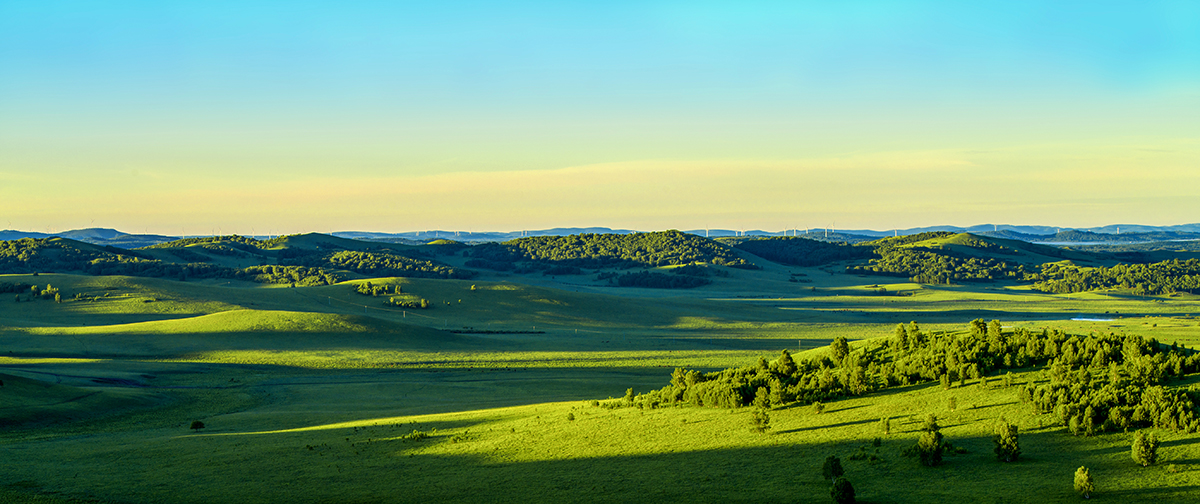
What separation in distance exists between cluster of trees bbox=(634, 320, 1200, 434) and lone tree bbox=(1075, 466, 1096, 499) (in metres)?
4.01

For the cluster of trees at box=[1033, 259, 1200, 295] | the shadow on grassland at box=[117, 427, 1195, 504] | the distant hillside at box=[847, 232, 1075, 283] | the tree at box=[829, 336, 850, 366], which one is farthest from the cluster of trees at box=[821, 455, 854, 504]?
the distant hillside at box=[847, 232, 1075, 283]

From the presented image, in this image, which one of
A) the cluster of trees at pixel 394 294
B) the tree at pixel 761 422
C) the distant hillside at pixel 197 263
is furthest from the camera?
the distant hillside at pixel 197 263

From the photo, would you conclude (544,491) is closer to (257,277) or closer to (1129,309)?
(1129,309)

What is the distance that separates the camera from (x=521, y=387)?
47.5 metres

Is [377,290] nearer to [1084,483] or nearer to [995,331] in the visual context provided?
[995,331]

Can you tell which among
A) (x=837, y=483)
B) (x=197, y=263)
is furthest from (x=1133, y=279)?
(x=197, y=263)

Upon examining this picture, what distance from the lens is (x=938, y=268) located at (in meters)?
180

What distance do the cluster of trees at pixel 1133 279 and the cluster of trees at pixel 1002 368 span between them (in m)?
135

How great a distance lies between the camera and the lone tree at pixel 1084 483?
1574cm

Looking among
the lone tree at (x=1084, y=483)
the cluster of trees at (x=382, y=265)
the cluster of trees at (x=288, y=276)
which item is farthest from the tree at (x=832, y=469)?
the cluster of trees at (x=382, y=265)

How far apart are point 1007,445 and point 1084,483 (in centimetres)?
271

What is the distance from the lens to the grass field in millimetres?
18703

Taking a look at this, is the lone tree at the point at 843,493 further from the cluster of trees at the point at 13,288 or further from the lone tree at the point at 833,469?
the cluster of trees at the point at 13,288

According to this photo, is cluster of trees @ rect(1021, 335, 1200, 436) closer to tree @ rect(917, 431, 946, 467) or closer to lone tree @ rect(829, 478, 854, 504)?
tree @ rect(917, 431, 946, 467)
